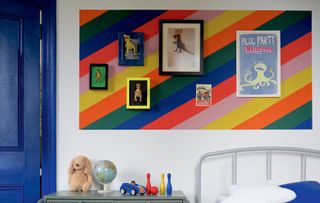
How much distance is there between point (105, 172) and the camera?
8.47 ft

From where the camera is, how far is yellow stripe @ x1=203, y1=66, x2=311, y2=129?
2.80 meters

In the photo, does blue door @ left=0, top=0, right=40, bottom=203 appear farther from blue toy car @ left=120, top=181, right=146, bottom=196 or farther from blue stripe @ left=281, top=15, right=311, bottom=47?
blue stripe @ left=281, top=15, right=311, bottom=47

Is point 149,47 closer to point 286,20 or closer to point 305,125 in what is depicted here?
point 286,20

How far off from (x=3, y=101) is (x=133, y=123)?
3.20 ft

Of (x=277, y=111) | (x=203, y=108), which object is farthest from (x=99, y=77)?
(x=277, y=111)

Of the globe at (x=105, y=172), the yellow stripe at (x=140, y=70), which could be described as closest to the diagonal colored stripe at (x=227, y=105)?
the yellow stripe at (x=140, y=70)

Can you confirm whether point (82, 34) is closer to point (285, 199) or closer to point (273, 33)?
point (273, 33)

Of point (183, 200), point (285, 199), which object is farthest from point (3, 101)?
point (285, 199)

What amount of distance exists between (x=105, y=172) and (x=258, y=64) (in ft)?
4.56

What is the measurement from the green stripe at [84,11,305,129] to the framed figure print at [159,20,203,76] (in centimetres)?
7

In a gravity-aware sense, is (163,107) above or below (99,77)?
below

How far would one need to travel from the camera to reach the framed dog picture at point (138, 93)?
2.77m

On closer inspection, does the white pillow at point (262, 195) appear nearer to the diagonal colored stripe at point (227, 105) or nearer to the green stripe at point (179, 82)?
the diagonal colored stripe at point (227, 105)

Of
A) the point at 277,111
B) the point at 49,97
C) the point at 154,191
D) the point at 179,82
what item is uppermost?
the point at 179,82
